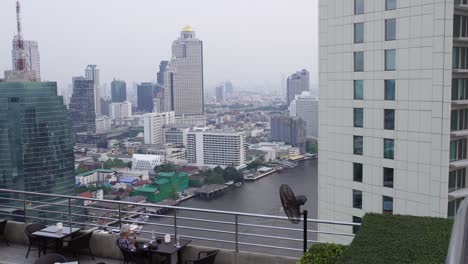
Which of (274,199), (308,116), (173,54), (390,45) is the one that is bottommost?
(274,199)

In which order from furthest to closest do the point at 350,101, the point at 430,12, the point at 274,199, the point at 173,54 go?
the point at 173,54 → the point at 274,199 → the point at 350,101 → the point at 430,12

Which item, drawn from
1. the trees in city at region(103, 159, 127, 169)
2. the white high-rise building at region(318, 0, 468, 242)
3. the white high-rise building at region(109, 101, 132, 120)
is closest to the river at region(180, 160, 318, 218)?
the white high-rise building at region(318, 0, 468, 242)

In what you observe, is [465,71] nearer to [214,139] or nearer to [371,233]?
[371,233]

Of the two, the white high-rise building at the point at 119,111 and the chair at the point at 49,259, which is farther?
the white high-rise building at the point at 119,111

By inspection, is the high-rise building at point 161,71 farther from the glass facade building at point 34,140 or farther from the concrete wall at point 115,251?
the concrete wall at point 115,251

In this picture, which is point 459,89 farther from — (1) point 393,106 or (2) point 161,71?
(2) point 161,71

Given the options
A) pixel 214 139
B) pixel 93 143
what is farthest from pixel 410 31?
pixel 93 143

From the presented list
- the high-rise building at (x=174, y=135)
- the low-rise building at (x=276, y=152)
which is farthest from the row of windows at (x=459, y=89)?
the high-rise building at (x=174, y=135)

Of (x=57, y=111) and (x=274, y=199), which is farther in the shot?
(x=57, y=111)
